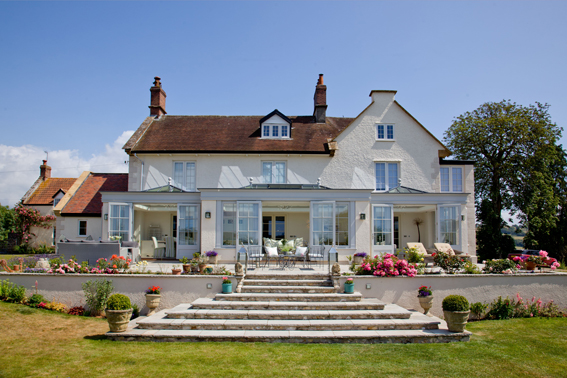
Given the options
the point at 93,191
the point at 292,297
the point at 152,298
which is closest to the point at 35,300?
the point at 152,298

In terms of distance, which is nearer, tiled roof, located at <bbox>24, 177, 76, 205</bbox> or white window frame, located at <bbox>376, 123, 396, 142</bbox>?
white window frame, located at <bbox>376, 123, 396, 142</bbox>

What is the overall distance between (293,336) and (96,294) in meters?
6.86

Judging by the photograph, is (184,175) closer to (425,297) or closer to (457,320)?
(425,297)

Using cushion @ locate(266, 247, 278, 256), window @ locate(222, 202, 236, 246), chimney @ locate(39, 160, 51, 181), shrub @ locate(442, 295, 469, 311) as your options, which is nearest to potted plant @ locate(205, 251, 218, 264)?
window @ locate(222, 202, 236, 246)

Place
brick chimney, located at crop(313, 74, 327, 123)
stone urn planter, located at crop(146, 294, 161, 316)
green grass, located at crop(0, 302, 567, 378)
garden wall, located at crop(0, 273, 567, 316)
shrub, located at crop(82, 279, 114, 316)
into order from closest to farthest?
green grass, located at crop(0, 302, 567, 378) → stone urn planter, located at crop(146, 294, 161, 316) → shrub, located at crop(82, 279, 114, 316) → garden wall, located at crop(0, 273, 567, 316) → brick chimney, located at crop(313, 74, 327, 123)

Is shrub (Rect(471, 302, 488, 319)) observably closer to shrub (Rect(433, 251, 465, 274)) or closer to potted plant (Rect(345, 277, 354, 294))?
shrub (Rect(433, 251, 465, 274))

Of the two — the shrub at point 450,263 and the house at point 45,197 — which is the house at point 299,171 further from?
the house at point 45,197

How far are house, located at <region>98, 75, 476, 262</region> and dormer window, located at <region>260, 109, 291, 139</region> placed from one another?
0.19ft

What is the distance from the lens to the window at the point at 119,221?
1805cm

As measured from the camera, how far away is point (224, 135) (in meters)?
22.2

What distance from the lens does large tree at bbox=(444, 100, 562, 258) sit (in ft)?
90.6

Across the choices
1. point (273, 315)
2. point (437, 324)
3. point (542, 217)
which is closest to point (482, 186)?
point (542, 217)

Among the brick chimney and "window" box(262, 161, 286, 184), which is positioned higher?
the brick chimney

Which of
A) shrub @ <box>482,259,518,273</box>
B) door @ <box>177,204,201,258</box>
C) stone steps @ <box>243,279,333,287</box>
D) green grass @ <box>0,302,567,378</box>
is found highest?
door @ <box>177,204,201,258</box>
